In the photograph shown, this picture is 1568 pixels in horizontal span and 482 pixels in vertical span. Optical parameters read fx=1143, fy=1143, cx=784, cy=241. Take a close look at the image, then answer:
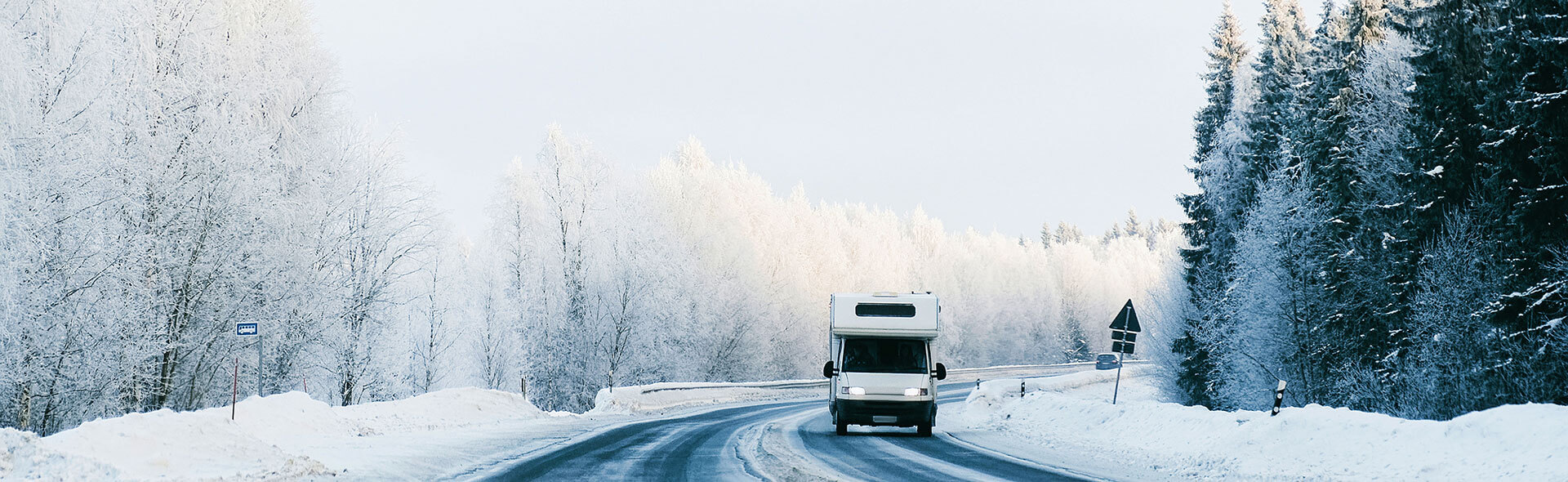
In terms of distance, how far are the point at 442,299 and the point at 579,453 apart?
2942 centimetres

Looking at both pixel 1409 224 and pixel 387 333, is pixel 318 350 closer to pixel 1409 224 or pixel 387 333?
pixel 387 333

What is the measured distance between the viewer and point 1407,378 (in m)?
23.7

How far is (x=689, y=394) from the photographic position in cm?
4481

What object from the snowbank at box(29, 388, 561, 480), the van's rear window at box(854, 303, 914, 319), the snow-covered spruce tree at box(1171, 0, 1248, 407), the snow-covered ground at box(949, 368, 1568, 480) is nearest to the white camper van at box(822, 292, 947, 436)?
the van's rear window at box(854, 303, 914, 319)

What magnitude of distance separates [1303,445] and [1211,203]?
1004 inches

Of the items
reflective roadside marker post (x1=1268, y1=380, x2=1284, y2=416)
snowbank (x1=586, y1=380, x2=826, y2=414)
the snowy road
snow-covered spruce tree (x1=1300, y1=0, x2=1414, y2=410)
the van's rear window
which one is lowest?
snowbank (x1=586, y1=380, x2=826, y2=414)

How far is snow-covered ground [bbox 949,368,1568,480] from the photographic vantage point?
453 inches

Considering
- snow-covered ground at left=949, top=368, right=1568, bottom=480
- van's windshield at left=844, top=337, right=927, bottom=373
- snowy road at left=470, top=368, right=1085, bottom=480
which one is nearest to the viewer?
snow-covered ground at left=949, top=368, right=1568, bottom=480

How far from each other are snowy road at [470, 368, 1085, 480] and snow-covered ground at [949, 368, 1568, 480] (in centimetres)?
129

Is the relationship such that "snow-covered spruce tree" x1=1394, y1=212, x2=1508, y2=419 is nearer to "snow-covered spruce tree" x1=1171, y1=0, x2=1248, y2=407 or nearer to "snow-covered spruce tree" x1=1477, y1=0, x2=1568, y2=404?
"snow-covered spruce tree" x1=1477, y1=0, x2=1568, y2=404

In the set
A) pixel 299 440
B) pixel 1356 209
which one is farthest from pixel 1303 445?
pixel 1356 209

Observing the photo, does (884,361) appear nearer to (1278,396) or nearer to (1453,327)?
(1278,396)

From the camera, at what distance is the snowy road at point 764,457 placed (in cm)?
1360

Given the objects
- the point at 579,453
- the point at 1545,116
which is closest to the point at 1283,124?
the point at 1545,116
